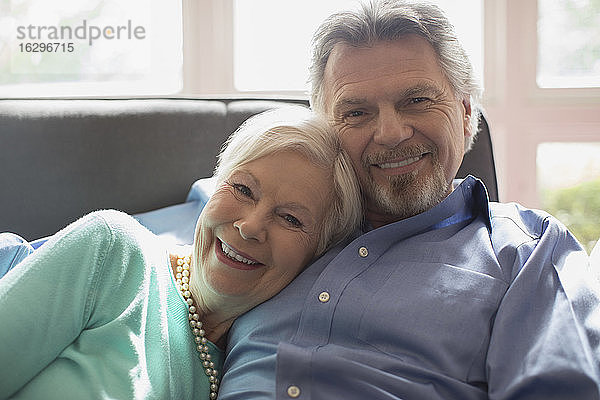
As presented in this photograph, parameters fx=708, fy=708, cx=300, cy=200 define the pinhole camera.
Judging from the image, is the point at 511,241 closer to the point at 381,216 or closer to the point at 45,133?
the point at 381,216

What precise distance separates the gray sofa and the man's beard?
1.30ft

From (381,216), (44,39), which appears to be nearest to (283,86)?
(44,39)

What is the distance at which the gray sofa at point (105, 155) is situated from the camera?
6.01 ft

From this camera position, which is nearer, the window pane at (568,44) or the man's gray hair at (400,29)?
the man's gray hair at (400,29)

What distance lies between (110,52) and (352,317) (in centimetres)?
221

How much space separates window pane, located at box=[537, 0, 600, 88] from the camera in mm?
3006

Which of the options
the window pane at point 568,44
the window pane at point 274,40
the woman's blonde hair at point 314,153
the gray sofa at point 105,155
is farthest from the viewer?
the window pane at point 274,40

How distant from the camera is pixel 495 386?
1.16m

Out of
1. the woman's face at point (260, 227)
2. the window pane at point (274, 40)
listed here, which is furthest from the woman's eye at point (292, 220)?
the window pane at point (274, 40)

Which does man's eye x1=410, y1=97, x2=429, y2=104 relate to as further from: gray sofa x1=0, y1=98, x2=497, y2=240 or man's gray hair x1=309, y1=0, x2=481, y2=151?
gray sofa x1=0, y1=98, x2=497, y2=240

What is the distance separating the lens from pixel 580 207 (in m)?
3.08

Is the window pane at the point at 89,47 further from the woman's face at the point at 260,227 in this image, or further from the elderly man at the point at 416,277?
the woman's face at the point at 260,227

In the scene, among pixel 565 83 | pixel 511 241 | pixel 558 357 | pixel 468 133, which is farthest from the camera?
pixel 565 83

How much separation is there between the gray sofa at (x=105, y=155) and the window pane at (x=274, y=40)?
116 centimetres
